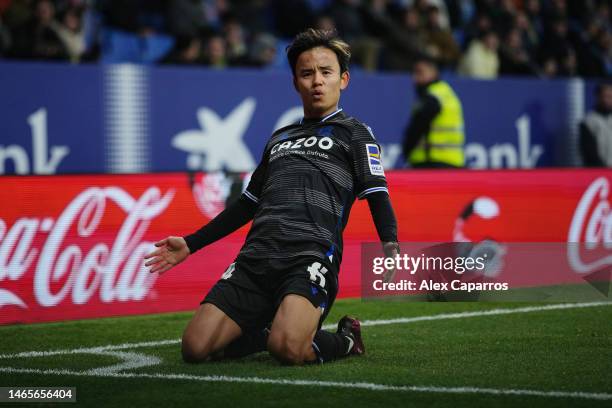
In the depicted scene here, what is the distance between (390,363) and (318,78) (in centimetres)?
166

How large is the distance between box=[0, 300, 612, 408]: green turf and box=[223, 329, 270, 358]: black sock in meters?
0.07

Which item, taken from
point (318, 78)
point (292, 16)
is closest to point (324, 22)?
point (292, 16)

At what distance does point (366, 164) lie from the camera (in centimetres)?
648

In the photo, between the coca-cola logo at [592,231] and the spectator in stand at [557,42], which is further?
the spectator in stand at [557,42]

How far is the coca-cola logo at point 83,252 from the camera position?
8.27 metres

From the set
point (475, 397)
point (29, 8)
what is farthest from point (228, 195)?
point (29, 8)

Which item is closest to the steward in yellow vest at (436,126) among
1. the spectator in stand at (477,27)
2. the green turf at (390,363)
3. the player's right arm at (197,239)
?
the green turf at (390,363)

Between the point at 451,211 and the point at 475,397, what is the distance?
502 centimetres

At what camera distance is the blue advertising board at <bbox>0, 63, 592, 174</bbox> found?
12.5 m

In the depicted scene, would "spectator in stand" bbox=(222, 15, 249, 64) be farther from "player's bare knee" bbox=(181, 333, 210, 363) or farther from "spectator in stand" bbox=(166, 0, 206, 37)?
"player's bare knee" bbox=(181, 333, 210, 363)

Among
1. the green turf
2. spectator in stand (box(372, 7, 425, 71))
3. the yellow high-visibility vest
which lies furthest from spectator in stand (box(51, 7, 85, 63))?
the green turf

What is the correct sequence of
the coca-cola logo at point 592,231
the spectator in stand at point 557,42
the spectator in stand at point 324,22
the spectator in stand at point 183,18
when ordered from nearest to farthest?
the coca-cola logo at point 592,231 → the spectator in stand at point 183,18 → the spectator in stand at point 324,22 → the spectator in stand at point 557,42

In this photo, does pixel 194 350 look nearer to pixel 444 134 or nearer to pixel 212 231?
pixel 212 231

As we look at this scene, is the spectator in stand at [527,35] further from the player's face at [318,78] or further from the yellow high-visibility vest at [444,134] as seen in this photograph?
the player's face at [318,78]
